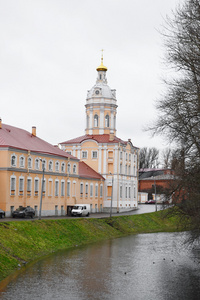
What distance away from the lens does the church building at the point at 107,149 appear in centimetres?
7525

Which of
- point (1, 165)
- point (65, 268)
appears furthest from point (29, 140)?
point (65, 268)

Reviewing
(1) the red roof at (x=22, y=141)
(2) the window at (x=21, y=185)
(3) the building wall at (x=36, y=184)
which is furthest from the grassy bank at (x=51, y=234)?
(1) the red roof at (x=22, y=141)

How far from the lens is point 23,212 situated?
159 ft

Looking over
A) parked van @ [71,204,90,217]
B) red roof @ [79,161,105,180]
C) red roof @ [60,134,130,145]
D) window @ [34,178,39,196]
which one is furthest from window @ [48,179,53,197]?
red roof @ [60,134,130,145]

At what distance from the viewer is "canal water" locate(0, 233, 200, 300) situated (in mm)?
23172

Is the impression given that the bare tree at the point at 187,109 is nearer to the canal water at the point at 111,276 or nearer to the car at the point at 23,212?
the canal water at the point at 111,276

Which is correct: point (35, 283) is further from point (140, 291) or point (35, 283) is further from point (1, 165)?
point (1, 165)

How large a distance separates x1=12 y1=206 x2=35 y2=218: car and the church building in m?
25.5

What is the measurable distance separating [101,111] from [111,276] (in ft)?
171

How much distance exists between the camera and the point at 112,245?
143 feet

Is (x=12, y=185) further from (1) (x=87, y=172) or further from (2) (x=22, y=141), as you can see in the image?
(1) (x=87, y=172)

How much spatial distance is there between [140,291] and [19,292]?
588cm

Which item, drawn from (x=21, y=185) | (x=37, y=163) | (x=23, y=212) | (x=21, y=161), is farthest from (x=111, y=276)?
(x=37, y=163)

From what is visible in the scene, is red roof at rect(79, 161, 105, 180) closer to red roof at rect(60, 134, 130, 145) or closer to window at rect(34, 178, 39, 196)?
red roof at rect(60, 134, 130, 145)
